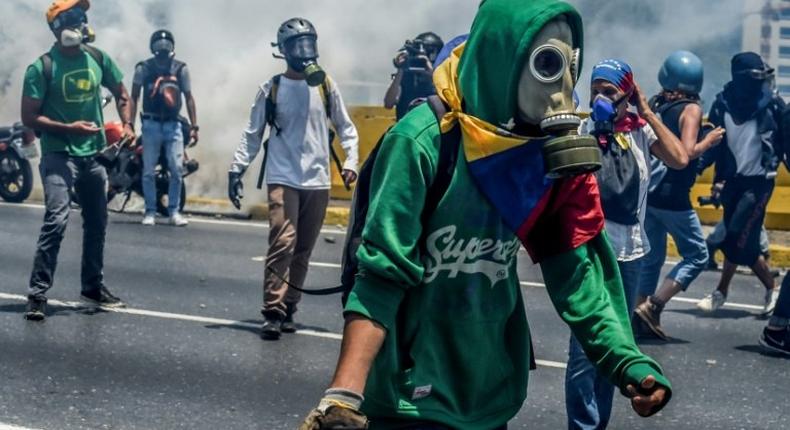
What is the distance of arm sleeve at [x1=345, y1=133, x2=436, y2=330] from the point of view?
3.22 meters

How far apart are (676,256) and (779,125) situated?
3693 mm

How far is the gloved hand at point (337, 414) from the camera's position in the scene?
9.73 ft

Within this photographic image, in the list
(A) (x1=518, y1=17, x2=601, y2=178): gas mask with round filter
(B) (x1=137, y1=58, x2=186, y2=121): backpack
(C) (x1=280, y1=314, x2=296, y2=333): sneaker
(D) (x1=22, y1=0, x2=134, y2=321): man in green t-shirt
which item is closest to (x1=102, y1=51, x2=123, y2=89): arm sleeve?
(D) (x1=22, y1=0, x2=134, y2=321): man in green t-shirt

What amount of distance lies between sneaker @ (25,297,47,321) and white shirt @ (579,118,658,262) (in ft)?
12.4

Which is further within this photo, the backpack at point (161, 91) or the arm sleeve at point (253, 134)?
the backpack at point (161, 91)

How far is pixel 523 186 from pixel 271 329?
5.42m

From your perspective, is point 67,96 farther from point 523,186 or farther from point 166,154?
point 166,154

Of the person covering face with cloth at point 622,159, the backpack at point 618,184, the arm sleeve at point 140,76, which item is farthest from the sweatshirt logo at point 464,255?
the arm sleeve at point 140,76

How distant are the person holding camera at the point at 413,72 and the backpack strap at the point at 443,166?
9966 millimetres

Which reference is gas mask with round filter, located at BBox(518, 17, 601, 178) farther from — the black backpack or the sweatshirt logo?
the sweatshirt logo

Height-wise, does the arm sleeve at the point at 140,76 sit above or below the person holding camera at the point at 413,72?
below

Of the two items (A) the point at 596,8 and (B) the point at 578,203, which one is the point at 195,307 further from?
(A) the point at 596,8

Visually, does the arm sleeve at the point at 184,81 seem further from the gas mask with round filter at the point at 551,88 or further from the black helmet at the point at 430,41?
the gas mask with round filter at the point at 551,88

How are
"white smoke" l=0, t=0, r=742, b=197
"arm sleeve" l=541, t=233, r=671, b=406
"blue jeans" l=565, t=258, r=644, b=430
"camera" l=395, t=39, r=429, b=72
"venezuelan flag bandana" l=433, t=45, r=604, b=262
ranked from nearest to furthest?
"venezuelan flag bandana" l=433, t=45, r=604, b=262
"arm sleeve" l=541, t=233, r=671, b=406
"blue jeans" l=565, t=258, r=644, b=430
"camera" l=395, t=39, r=429, b=72
"white smoke" l=0, t=0, r=742, b=197
